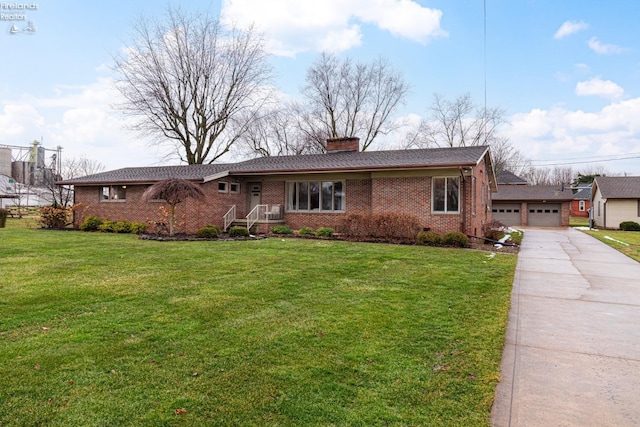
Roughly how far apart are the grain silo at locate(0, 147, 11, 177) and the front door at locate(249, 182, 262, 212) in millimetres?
48700

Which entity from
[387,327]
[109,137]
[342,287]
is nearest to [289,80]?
[109,137]

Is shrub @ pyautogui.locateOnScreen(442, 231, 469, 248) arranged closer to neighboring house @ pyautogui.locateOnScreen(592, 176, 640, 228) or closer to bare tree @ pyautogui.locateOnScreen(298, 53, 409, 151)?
bare tree @ pyautogui.locateOnScreen(298, 53, 409, 151)

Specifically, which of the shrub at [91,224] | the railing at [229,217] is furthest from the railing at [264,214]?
the shrub at [91,224]

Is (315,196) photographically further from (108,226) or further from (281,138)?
(281,138)

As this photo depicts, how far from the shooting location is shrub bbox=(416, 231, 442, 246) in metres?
12.7

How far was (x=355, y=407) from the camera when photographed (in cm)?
258

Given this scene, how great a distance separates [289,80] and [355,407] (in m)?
30.5

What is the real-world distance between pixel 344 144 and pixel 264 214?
6.86m

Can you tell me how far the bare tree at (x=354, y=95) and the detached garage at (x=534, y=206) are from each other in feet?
39.2

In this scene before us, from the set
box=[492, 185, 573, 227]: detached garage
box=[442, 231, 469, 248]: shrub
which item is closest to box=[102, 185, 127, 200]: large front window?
box=[442, 231, 469, 248]: shrub

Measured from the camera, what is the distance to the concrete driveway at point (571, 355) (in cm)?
266

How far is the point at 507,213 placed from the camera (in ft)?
106

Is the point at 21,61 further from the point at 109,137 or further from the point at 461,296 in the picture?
the point at 461,296

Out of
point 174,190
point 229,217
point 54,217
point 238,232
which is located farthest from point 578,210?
point 54,217
